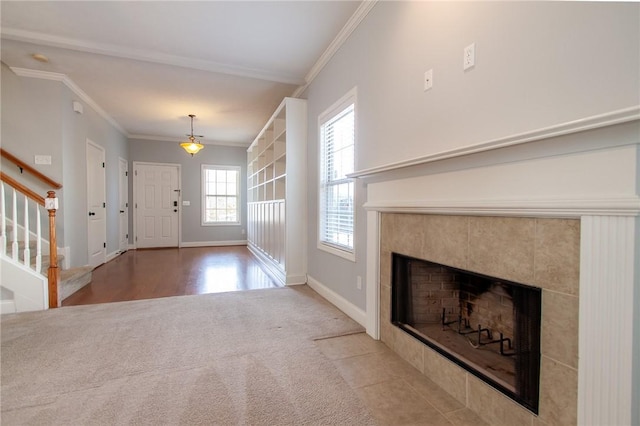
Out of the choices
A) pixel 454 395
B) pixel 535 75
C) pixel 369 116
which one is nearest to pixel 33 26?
pixel 369 116

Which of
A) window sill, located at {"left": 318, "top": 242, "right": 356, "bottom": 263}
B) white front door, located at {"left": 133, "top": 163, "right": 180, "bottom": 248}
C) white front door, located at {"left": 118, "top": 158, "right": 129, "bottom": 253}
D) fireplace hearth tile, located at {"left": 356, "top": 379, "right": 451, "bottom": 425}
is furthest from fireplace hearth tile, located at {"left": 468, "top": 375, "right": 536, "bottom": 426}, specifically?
white front door, located at {"left": 133, "top": 163, "right": 180, "bottom": 248}

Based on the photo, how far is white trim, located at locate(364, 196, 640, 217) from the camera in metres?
0.88

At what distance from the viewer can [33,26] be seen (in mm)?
2723

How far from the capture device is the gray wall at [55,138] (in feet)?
11.8

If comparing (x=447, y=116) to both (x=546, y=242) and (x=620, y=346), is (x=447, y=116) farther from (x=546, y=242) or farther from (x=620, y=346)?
(x=620, y=346)

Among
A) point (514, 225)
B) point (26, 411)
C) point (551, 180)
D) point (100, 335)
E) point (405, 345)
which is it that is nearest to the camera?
point (551, 180)

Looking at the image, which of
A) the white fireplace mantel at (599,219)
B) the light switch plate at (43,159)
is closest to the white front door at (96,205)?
the light switch plate at (43,159)

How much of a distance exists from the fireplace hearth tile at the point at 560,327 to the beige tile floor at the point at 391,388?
55 cm

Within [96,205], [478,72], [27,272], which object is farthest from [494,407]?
[96,205]

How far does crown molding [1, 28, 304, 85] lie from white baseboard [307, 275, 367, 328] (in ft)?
8.61

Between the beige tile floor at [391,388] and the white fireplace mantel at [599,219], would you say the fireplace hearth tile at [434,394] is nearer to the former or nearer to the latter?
A: the beige tile floor at [391,388]

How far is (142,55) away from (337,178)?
2540 mm

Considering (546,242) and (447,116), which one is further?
(447,116)

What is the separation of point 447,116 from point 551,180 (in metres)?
0.70
